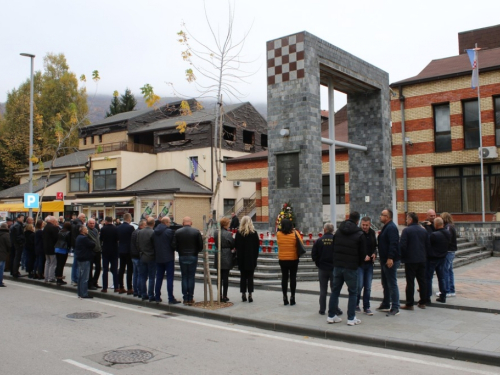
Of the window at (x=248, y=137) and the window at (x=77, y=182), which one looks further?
the window at (x=248, y=137)

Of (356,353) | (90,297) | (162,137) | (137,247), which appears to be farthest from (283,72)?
(162,137)

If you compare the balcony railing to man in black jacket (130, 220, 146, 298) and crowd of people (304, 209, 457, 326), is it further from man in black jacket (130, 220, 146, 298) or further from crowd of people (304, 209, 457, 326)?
crowd of people (304, 209, 457, 326)

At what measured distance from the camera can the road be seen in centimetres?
564

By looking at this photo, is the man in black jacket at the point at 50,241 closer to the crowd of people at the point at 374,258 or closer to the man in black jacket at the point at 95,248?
the man in black jacket at the point at 95,248

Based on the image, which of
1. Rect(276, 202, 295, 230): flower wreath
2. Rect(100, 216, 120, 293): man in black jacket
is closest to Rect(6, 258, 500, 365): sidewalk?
Rect(100, 216, 120, 293): man in black jacket

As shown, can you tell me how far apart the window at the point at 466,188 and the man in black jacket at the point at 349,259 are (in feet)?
58.4

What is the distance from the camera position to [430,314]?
8344 mm

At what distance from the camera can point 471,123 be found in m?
23.1

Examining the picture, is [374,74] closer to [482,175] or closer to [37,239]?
[482,175]

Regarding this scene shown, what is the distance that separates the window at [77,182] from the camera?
42025 millimetres

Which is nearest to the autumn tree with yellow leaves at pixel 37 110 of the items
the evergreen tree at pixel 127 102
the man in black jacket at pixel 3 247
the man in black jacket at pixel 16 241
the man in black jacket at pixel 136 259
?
the evergreen tree at pixel 127 102

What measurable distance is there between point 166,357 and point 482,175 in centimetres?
1940

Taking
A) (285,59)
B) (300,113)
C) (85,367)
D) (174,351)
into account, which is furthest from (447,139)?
(85,367)

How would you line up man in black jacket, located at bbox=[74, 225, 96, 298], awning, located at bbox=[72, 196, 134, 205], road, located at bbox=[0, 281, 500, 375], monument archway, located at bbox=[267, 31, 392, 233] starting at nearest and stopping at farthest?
road, located at bbox=[0, 281, 500, 375] < man in black jacket, located at bbox=[74, 225, 96, 298] < monument archway, located at bbox=[267, 31, 392, 233] < awning, located at bbox=[72, 196, 134, 205]
